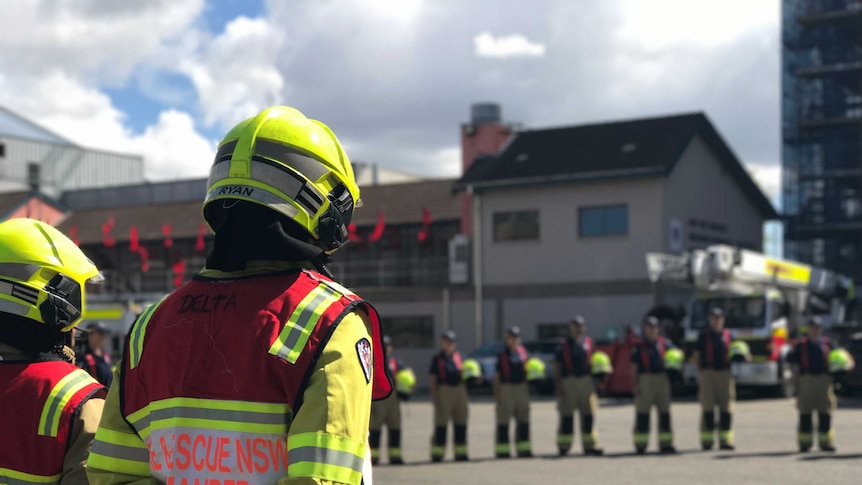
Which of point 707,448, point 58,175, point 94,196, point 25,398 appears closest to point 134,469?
point 25,398

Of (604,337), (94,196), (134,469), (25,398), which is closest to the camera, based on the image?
(134,469)

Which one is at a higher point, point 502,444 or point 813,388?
point 813,388

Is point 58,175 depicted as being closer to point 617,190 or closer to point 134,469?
point 617,190

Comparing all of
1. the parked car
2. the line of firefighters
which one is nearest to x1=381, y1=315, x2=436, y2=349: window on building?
the parked car

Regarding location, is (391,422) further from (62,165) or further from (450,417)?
(62,165)

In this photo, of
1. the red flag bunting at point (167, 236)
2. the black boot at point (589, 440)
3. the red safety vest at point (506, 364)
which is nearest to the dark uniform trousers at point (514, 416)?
the red safety vest at point (506, 364)

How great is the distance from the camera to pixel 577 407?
604 inches

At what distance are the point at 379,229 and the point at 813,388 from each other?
2467 centimetres

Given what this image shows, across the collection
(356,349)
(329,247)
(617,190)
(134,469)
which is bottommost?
(134,469)

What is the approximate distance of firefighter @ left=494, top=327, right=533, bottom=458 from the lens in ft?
48.7

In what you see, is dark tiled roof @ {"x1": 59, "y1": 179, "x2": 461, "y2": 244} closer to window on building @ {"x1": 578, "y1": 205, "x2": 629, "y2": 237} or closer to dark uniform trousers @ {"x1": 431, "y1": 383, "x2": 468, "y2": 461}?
window on building @ {"x1": 578, "y1": 205, "x2": 629, "y2": 237}

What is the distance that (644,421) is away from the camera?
581 inches

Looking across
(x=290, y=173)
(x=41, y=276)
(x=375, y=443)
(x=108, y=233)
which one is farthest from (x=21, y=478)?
(x=108, y=233)

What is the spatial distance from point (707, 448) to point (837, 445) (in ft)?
6.17
